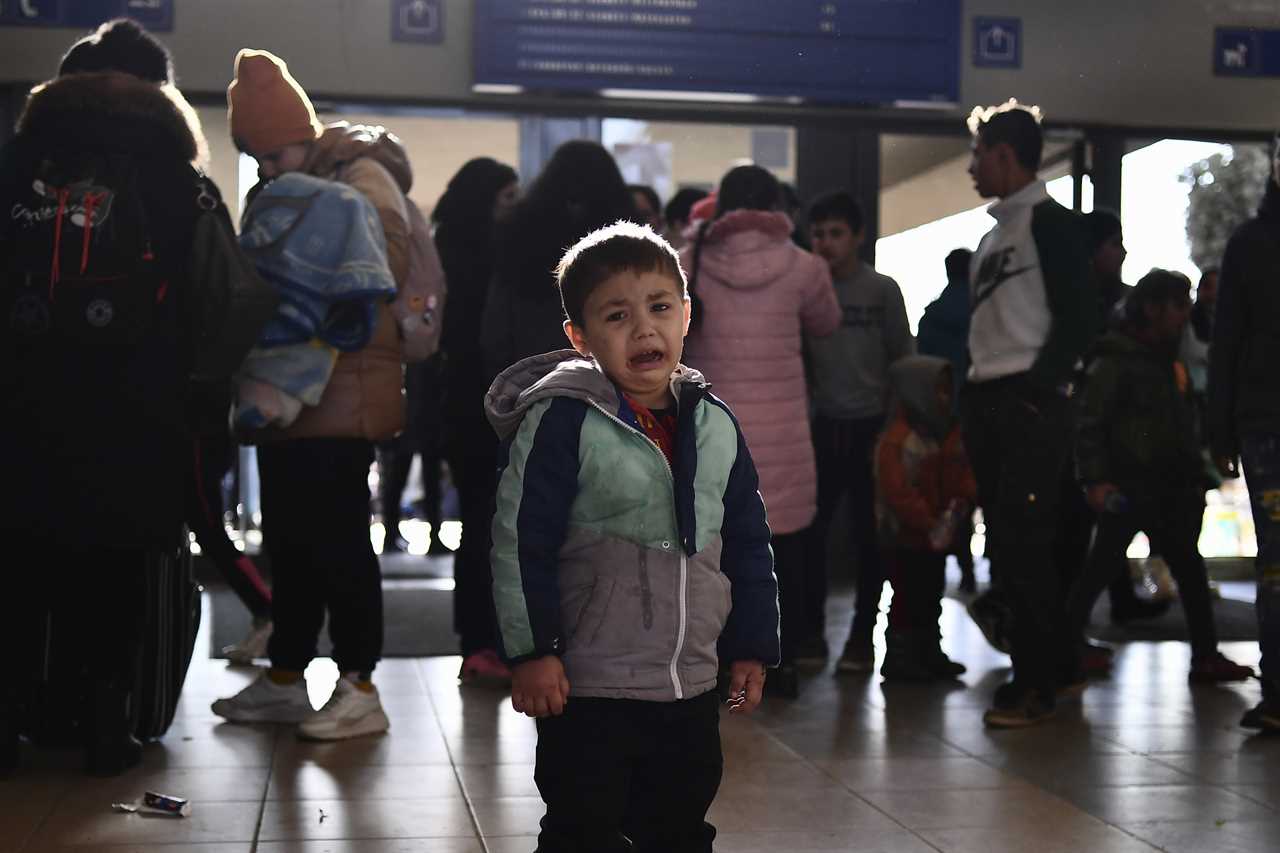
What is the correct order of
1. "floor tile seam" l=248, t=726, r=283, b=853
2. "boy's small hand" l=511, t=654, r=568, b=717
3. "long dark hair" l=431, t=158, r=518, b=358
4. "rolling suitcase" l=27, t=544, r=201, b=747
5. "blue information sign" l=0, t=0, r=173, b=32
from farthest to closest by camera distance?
"blue information sign" l=0, t=0, r=173, b=32, "long dark hair" l=431, t=158, r=518, b=358, "rolling suitcase" l=27, t=544, r=201, b=747, "floor tile seam" l=248, t=726, r=283, b=853, "boy's small hand" l=511, t=654, r=568, b=717

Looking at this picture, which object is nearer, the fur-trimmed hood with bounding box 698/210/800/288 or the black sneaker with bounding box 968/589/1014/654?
the fur-trimmed hood with bounding box 698/210/800/288

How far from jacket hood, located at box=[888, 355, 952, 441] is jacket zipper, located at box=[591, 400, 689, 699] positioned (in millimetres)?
3417

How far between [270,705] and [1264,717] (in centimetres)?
276

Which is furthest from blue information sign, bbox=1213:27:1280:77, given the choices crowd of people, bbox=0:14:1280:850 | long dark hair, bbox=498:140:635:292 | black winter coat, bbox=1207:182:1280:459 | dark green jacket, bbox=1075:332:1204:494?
long dark hair, bbox=498:140:635:292

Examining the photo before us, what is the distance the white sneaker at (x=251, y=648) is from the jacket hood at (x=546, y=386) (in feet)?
11.9

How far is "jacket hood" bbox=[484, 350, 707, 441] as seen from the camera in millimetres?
2584

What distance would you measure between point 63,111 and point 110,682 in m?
1.36

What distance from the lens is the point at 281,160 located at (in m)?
4.76

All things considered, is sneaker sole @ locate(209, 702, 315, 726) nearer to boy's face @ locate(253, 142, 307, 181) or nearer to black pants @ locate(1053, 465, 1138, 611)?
boy's face @ locate(253, 142, 307, 181)

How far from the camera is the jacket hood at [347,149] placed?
479 centimetres

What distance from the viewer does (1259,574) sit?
4.88 m

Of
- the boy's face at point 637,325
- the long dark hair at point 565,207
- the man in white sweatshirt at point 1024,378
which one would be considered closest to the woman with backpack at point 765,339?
the long dark hair at point 565,207

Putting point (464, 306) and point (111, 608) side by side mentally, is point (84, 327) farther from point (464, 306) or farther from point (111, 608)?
point (464, 306)

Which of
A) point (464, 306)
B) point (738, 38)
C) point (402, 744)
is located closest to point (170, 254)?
point (402, 744)
